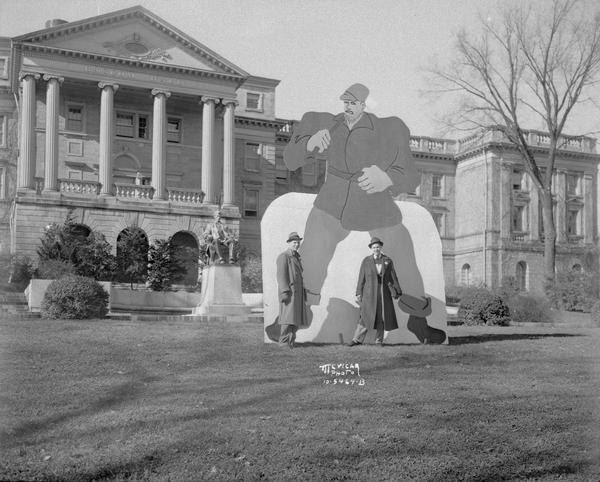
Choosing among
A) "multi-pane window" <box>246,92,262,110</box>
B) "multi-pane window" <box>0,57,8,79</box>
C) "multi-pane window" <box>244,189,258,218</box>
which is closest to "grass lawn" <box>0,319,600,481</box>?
"multi-pane window" <box>0,57,8,79</box>

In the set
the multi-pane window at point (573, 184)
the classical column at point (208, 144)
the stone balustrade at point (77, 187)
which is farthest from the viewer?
the classical column at point (208, 144)

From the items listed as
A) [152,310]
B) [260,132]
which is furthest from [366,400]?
[260,132]

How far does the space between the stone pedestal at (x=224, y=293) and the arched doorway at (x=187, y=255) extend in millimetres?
13815

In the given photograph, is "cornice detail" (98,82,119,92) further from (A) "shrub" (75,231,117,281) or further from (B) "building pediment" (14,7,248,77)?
(A) "shrub" (75,231,117,281)

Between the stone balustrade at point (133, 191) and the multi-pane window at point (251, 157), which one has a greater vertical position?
the multi-pane window at point (251, 157)

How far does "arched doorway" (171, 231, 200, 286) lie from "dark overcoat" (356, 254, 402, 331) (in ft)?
80.9

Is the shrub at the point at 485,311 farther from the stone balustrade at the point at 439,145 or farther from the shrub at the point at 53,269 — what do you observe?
the stone balustrade at the point at 439,145

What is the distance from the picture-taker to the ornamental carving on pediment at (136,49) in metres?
40.9

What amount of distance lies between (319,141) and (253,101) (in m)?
43.5

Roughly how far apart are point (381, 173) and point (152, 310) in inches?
589

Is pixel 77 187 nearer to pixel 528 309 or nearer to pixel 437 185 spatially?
pixel 437 185

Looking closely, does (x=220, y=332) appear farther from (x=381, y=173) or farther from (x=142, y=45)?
(x=142, y=45)

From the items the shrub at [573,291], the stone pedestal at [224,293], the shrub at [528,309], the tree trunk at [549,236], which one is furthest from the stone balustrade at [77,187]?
the shrub at [528,309]

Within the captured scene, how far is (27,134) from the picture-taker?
139 feet
